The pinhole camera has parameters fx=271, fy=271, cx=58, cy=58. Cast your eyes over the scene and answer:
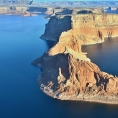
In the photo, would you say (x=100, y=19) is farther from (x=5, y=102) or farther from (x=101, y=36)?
(x=5, y=102)

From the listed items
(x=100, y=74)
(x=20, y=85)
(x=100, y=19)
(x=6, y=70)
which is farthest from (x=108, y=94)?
(x=100, y=19)

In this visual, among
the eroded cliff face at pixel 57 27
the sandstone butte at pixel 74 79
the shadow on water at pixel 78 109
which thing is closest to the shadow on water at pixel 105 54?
the sandstone butte at pixel 74 79

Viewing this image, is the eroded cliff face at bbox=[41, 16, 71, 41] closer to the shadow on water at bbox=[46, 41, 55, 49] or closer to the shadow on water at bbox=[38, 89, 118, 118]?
the shadow on water at bbox=[46, 41, 55, 49]

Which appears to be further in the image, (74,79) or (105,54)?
(105,54)

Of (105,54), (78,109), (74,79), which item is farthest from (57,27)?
(78,109)

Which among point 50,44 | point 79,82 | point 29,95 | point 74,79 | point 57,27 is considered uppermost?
point 57,27

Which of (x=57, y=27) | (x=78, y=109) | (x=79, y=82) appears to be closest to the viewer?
(x=78, y=109)

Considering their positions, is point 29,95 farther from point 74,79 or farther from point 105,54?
point 105,54

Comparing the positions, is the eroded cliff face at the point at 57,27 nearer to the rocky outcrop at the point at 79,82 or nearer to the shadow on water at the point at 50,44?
the shadow on water at the point at 50,44

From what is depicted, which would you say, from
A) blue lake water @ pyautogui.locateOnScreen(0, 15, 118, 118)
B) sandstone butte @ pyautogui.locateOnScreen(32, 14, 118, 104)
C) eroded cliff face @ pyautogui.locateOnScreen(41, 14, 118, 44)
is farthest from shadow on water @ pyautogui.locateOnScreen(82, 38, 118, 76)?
sandstone butte @ pyautogui.locateOnScreen(32, 14, 118, 104)
